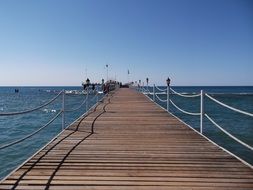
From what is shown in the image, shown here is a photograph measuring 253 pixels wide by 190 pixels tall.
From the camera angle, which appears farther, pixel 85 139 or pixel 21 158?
pixel 21 158

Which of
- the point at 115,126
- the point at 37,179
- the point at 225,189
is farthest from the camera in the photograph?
the point at 115,126

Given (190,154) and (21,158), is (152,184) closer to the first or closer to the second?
(190,154)

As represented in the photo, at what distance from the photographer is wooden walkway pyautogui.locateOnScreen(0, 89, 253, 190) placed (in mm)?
4559

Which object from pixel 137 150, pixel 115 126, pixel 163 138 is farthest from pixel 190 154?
pixel 115 126

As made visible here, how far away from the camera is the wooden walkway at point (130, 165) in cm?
456

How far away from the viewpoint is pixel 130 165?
547 centimetres

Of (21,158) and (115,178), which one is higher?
(115,178)

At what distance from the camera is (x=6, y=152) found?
1281 centimetres

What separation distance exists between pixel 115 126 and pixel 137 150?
3.34m

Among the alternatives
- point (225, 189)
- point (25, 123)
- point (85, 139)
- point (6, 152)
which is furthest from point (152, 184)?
point (25, 123)

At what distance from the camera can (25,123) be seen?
78.3 ft

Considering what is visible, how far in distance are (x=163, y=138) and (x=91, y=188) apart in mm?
3760

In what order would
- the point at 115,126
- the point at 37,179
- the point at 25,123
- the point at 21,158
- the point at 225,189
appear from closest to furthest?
1. the point at 225,189
2. the point at 37,179
3. the point at 115,126
4. the point at 21,158
5. the point at 25,123

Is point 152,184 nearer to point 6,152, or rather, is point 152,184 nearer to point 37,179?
point 37,179
